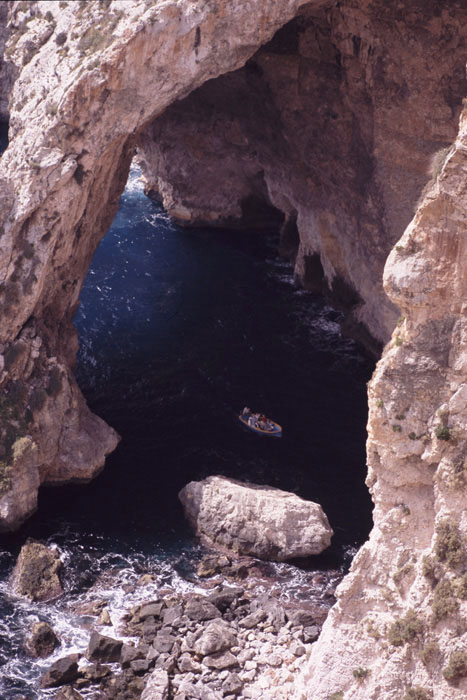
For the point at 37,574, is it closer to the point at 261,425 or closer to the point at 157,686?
the point at 157,686

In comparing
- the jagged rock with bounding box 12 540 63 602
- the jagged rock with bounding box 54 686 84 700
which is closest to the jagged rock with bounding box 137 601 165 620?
the jagged rock with bounding box 12 540 63 602

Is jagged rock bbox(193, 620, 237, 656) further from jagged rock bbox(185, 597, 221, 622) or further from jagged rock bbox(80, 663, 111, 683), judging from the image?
jagged rock bbox(80, 663, 111, 683)

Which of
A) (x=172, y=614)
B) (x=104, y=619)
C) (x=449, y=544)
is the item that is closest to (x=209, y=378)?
(x=172, y=614)

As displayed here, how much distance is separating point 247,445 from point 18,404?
12.3m

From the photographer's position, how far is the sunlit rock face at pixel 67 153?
3966 cm

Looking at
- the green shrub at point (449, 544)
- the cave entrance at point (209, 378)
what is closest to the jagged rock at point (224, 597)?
the cave entrance at point (209, 378)

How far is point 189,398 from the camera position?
48500 mm

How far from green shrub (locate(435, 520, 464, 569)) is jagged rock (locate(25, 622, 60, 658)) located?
15.9m

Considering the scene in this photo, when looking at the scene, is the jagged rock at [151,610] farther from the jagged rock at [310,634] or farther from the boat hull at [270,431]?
the boat hull at [270,431]

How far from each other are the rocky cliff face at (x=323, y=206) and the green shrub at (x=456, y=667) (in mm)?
85

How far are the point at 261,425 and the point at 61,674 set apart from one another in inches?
718

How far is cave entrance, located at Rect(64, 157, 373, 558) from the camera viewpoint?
42.1 m

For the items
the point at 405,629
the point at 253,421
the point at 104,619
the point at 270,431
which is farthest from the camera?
the point at 253,421

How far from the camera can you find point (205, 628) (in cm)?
3344
